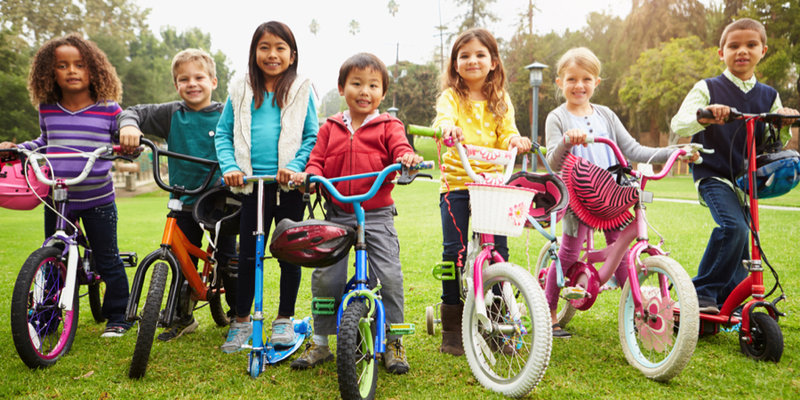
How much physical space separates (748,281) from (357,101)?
8.33 ft

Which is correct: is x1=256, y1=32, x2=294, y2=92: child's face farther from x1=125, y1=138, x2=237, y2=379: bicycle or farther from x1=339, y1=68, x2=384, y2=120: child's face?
x1=125, y1=138, x2=237, y2=379: bicycle

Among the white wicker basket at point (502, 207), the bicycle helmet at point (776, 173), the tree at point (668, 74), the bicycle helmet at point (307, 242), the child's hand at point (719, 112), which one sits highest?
the tree at point (668, 74)

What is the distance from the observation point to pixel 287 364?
123 inches

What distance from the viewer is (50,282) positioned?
10.6 ft

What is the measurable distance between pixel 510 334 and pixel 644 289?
2.84 feet

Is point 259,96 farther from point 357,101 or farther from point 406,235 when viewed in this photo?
point 406,235

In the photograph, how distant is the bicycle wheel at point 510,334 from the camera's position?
8.02 feet

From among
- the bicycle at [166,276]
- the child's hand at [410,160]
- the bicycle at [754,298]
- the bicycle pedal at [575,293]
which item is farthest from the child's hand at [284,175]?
the bicycle at [754,298]

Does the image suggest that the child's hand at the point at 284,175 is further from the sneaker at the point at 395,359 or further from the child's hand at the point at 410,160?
the sneaker at the point at 395,359

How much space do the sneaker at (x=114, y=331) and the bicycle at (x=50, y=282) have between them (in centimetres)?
32

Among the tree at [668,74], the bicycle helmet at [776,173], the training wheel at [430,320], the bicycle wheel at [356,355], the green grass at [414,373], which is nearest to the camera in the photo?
the bicycle wheel at [356,355]

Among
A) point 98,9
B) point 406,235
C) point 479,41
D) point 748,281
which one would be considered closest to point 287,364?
point 479,41

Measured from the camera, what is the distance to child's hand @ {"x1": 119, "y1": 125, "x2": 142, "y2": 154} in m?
3.14

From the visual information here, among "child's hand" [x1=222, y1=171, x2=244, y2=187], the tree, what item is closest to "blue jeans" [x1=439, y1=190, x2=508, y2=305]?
"child's hand" [x1=222, y1=171, x2=244, y2=187]
